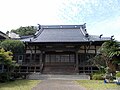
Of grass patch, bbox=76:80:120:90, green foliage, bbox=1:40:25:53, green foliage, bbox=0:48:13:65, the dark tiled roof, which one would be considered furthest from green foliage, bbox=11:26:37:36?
grass patch, bbox=76:80:120:90

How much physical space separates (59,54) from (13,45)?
775cm

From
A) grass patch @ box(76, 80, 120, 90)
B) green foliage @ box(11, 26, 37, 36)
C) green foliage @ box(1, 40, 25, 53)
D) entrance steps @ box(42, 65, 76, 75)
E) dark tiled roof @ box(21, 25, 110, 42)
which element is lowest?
grass patch @ box(76, 80, 120, 90)

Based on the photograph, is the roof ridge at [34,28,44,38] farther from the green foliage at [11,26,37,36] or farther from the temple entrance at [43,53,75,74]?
the green foliage at [11,26,37,36]

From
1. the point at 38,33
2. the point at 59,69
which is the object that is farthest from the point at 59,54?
the point at 38,33

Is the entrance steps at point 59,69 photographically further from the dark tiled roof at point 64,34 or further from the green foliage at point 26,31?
the green foliage at point 26,31

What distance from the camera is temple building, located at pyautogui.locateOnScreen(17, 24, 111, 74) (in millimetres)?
27656

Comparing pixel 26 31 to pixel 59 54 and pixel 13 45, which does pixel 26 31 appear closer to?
pixel 59 54

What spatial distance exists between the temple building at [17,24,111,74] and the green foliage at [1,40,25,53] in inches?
93.8

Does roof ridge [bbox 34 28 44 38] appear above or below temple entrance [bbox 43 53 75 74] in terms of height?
above

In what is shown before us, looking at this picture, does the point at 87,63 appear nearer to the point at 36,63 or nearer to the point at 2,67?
the point at 36,63

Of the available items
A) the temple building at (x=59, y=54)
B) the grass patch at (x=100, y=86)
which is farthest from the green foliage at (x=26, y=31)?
the grass patch at (x=100, y=86)

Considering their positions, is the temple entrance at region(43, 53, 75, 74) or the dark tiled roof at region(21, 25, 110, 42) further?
the dark tiled roof at region(21, 25, 110, 42)

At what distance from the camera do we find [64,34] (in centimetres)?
3300

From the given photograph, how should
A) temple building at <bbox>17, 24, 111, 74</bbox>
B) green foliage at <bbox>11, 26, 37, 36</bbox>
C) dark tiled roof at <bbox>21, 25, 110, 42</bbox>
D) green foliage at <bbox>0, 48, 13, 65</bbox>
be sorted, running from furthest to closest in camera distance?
green foliage at <bbox>11, 26, 37, 36</bbox>, dark tiled roof at <bbox>21, 25, 110, 42</bbox>, temple building at <bbox>17, 24, 111, 74</bbox>, green foliage at <bbox>0, 48, 13, 65</bbox>
